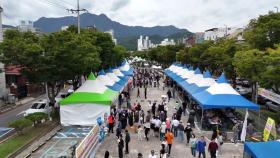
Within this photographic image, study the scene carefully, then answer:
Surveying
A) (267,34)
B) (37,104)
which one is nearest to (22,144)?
(37,104)

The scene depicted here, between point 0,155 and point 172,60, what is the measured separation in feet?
253

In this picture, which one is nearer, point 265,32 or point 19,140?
point 19,140

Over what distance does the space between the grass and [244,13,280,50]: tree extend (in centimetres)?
1989

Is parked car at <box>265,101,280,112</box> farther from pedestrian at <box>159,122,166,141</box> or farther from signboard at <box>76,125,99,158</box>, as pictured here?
signboard at <box>76,125,99,158</box>

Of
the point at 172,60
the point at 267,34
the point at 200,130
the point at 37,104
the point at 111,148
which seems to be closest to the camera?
the point at 111,148

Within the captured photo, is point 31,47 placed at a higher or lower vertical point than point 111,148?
higher

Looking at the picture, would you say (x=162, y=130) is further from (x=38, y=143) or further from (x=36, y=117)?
(x=36, y=117)

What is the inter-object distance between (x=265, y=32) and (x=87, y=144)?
2198cm

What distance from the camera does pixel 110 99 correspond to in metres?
25.0

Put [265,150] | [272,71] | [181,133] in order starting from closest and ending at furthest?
[265,150] → [181,133] → [272,71]

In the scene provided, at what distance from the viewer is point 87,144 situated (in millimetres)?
16625

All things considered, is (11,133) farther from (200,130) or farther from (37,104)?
(200,130)

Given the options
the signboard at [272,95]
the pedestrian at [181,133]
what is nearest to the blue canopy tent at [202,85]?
the signboard at [272,95]

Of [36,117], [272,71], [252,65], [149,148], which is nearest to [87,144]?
[149,148]
